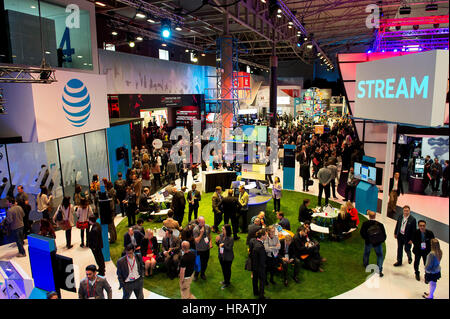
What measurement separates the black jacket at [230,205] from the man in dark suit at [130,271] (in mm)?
3080

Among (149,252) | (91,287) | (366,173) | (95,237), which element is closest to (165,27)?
(366,173)

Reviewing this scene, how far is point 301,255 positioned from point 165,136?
14.2 m

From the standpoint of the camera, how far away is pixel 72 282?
5121 mm

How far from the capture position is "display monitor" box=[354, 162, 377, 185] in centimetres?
902

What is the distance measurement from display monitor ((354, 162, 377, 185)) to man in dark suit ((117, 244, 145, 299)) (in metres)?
6.97

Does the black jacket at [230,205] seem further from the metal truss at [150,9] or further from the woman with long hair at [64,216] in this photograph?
the metal truss at [150,9]

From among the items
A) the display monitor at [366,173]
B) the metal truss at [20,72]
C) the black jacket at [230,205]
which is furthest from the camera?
the display monitor at [366,173]

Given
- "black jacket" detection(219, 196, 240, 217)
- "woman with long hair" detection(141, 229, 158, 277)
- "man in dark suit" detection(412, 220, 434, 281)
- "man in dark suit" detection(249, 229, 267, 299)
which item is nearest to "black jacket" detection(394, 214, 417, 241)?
"man in dark suit" detection(412, 220, 434, 281)

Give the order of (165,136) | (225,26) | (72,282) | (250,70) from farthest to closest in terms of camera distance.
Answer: (250,70) < (165,136) < (225,26) < (72,282)

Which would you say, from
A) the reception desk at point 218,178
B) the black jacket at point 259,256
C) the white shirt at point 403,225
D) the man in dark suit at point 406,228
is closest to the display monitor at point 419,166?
the man in dark suit at point 406,228

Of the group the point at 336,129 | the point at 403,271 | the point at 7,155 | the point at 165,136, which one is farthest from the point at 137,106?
the point at 403,271

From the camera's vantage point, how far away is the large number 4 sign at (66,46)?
9971 millimetres

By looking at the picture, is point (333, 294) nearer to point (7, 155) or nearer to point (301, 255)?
point (301, 255)

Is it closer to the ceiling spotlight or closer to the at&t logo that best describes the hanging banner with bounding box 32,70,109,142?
the at&t logo
